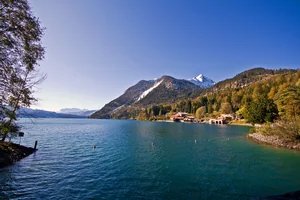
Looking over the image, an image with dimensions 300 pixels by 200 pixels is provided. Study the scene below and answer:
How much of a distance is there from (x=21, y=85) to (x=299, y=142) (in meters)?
41.7

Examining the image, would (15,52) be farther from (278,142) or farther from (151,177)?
(278,142)

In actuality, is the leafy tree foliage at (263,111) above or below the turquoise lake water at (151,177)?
above

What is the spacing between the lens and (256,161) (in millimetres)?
22906

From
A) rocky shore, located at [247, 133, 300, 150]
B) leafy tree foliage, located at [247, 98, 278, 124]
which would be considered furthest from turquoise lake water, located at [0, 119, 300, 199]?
leafy tree foliage, located at [247, 98, 278, 124]

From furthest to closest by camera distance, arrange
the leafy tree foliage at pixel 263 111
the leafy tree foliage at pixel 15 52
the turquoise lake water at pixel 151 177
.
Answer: the leafy tree foliage at pixel 263 111 → the turquoise lake water at pixel 151 177 → the leafy tree foliage at pixel 15 52

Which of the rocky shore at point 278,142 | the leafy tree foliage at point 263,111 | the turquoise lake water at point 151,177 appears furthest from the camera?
the leafy tree foliage at point 263,111

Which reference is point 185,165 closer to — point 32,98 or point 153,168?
point 153,168

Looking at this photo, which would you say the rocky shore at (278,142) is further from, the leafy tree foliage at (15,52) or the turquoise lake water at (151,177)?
the leafy tree foliage at (15,52)

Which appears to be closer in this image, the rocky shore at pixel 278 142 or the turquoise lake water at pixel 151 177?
the turquoise lake water at pixel 151 177

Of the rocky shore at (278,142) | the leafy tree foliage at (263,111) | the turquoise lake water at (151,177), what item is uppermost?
the leafy tree foliage at (263,111)

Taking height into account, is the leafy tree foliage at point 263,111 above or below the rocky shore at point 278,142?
above

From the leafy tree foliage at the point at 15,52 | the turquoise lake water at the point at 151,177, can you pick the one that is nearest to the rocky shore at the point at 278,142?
the turquoise lake water at the point at 151,177

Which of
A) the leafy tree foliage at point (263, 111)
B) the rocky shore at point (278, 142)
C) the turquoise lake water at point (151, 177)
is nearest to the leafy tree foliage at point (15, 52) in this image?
the turquoise lake water at point (151, 177)

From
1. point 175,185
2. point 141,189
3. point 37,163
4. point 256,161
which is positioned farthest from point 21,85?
point 256,161
